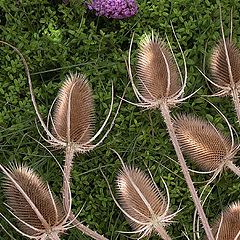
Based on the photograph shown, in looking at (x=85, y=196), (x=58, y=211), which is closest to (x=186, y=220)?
(x=85, y=196)

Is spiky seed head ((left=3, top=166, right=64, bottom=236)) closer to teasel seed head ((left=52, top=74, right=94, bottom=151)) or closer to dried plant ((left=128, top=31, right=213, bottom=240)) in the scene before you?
teasel seed head ((left=52, top=74, right=94, bottom=151))

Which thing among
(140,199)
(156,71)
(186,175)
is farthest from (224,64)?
(140,199)

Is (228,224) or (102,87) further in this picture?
(102,87)

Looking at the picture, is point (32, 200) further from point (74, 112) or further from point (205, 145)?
point (205, 145)

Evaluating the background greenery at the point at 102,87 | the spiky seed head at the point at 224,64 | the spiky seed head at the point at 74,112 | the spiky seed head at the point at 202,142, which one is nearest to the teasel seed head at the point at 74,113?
the spiky seed head at the point at 74,112

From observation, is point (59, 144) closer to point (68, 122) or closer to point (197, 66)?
point (68, 122)

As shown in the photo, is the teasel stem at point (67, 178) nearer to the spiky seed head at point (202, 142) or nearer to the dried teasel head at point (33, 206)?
the dried teasel head at point (33, 206)
